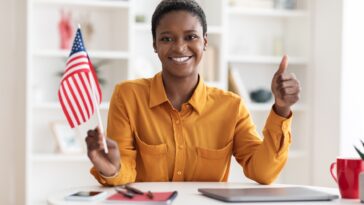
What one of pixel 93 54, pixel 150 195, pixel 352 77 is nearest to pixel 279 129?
pixel 150 195

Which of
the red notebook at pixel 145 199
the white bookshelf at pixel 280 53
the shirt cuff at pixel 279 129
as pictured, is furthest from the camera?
the white bookshelf at pixel 280 53

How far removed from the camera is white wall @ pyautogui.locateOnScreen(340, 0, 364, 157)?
456 cm

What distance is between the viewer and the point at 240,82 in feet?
15.6

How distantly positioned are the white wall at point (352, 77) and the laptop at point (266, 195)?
2.79m

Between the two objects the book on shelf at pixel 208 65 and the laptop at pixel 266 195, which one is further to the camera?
the book on shelf at pixel 208 65

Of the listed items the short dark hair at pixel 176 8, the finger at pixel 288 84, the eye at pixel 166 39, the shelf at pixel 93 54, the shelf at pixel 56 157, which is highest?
the short dark hair at pixel 176 8

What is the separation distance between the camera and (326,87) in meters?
4.75

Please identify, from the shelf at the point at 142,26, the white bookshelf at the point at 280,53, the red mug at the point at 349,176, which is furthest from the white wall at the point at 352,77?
the red mug at the point at 349,176

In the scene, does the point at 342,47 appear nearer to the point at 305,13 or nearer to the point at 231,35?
the point at 305,13

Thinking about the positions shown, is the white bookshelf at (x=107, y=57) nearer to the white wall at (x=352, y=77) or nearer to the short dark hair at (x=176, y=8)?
the white wall at (x=352, y=77)

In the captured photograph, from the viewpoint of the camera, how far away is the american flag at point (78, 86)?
Result: 6.43 feet

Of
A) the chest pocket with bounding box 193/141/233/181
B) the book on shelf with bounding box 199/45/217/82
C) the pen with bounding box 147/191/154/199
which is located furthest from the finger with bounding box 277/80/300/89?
the book on shelf with bounding box 199/45/217/82
